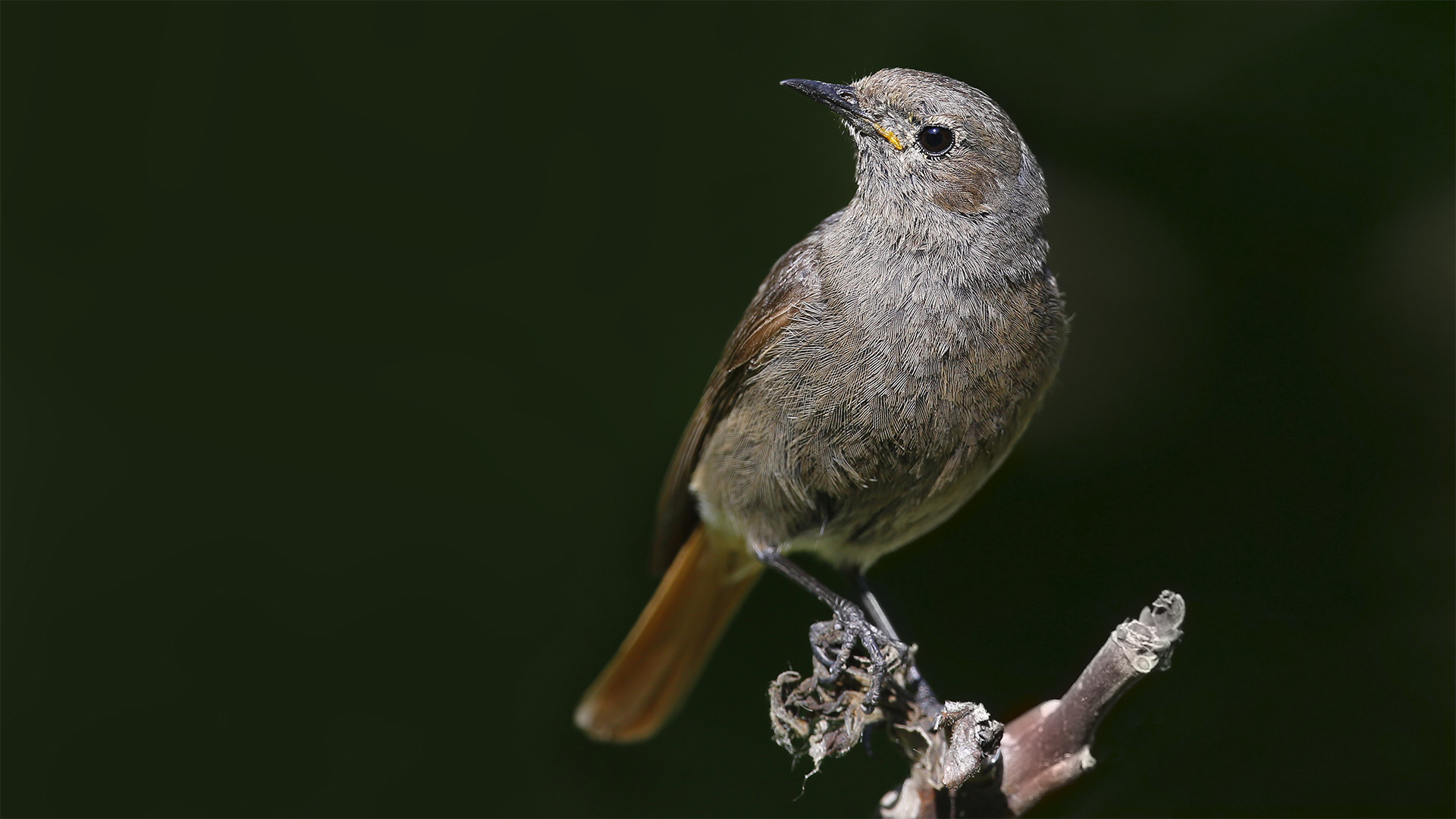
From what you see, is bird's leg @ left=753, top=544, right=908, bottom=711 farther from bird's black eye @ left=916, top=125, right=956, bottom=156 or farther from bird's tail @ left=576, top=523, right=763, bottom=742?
bird's black eye @ left=916, top=125, right=956, bottom=156

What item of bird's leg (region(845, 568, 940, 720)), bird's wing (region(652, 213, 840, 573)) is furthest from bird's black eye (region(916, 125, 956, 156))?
bird's leg (region(845, 568, 940, 720))

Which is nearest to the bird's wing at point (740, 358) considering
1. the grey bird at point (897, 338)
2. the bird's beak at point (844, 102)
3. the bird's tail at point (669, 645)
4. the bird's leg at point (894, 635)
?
the grey bird at point (897, 338)

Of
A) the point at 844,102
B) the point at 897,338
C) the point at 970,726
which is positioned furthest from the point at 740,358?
the point at 970,726

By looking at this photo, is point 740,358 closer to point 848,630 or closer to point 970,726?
point 848,630

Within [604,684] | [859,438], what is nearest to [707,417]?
[859,438]

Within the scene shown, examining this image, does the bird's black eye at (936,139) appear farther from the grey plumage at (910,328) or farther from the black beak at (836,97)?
the black beak at (836,97)

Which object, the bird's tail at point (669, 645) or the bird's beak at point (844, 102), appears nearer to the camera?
the bird's beak at point (844, 102)

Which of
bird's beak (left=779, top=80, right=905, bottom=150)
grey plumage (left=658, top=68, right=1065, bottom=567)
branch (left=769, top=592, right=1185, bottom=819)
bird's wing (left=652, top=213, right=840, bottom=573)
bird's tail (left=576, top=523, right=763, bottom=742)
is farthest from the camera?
bird's tail (left=576, top=523, right=763, bottom=742)

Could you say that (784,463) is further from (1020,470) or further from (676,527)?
(1020,470)
